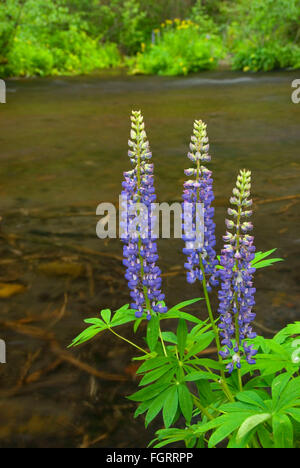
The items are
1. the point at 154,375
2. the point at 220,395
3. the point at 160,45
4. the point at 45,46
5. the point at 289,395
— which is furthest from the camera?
the point at 45,46

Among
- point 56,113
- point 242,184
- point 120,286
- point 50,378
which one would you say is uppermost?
point 56,113

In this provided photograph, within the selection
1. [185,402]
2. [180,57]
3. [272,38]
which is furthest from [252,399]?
[180,57]

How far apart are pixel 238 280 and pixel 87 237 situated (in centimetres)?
273

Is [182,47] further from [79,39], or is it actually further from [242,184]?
[242,184]

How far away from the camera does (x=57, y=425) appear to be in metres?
2.21

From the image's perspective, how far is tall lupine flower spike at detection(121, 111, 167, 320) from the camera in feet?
5.09

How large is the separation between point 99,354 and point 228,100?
351 inches

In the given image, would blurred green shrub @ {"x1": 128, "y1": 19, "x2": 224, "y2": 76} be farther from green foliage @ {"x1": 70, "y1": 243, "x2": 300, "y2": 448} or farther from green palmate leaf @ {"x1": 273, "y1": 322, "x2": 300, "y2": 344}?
green foliage @ {"x1": 70, "y1": 243, "x2": 300, "y2": 448}

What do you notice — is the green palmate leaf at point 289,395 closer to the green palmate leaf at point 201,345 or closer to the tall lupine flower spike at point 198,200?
the green palmate leaf at point 201,345

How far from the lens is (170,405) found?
149 cm

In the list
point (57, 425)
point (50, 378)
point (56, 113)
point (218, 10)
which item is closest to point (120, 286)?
point (50, 378)

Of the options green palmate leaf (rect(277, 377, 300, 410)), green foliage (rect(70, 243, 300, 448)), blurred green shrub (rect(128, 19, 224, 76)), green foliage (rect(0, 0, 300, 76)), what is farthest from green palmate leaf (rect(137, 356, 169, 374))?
blurred green shrub (rect(128, 19, 224, 76))

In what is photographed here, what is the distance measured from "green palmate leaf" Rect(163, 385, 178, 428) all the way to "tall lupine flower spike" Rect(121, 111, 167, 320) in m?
0.23

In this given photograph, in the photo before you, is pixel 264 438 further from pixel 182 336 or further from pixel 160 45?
pixel 160 45
